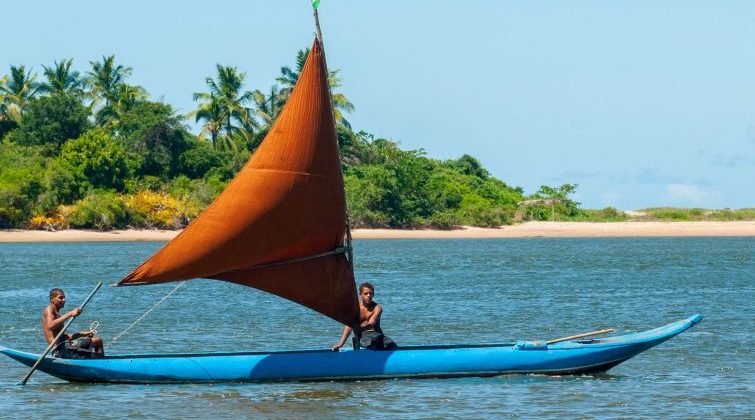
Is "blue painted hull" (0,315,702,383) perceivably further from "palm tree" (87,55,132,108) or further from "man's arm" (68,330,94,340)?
"palm tree" (87,55,132,108)

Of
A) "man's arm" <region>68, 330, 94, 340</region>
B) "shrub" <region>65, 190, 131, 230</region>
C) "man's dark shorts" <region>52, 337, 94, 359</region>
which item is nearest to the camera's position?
"man's arm" <region>68, 330, 94, 340</region>

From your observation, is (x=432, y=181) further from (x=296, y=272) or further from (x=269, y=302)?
(x=296, y=272)

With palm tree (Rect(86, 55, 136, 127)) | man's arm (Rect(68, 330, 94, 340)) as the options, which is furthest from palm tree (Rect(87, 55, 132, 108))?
man's arm (Rect(68, 330, 94, 340))

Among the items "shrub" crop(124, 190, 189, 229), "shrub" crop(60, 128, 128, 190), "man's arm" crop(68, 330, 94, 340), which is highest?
"shrub" crop(60, 128, 128, 190)

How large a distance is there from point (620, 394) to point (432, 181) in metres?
68.7

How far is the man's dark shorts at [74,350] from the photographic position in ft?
65.6

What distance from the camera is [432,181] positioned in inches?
3482

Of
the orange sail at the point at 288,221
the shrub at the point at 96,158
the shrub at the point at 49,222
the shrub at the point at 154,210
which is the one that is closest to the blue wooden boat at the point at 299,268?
the orange sail at the point at 288,221

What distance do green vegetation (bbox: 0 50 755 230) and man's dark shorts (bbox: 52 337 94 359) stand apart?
178ft

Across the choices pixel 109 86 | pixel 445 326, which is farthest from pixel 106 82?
pixel 445 326

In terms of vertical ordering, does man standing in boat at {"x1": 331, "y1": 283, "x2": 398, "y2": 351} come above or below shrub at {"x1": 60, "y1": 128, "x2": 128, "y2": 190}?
below

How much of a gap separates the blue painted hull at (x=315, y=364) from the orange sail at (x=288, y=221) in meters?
0.76

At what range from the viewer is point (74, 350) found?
20.0 m

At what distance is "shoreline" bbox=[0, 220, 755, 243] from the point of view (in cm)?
7619
